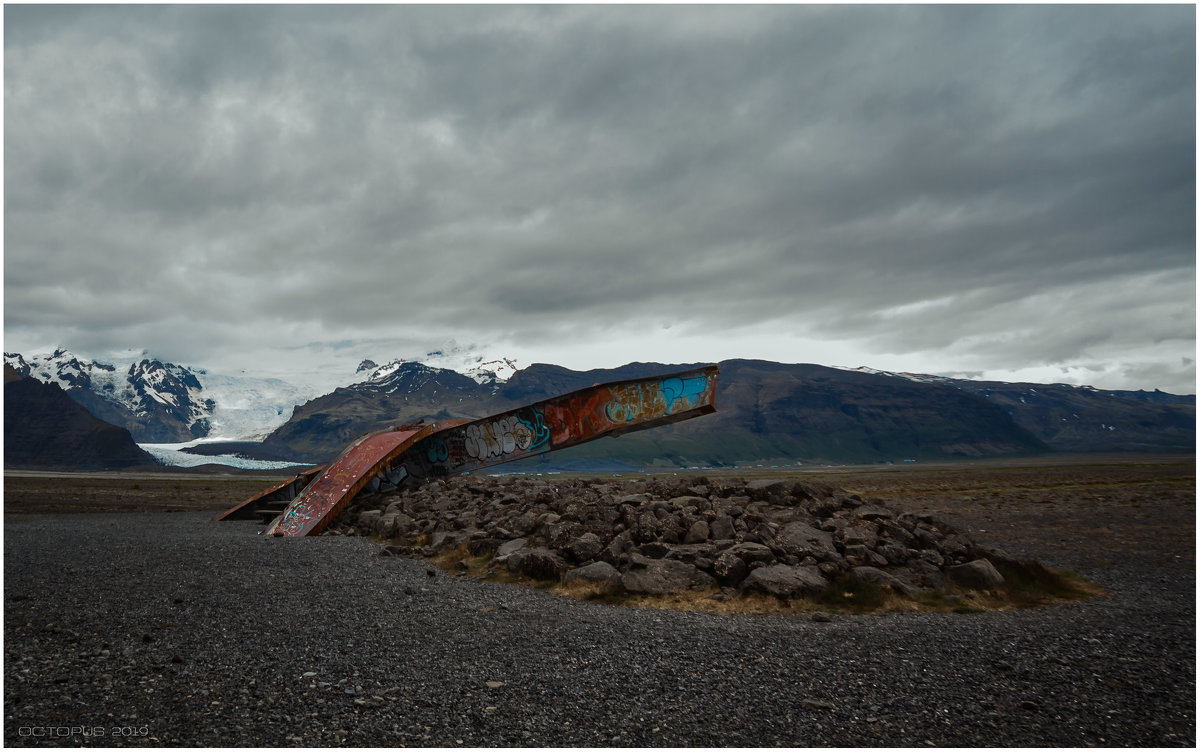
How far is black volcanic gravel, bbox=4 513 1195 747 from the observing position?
257 inches

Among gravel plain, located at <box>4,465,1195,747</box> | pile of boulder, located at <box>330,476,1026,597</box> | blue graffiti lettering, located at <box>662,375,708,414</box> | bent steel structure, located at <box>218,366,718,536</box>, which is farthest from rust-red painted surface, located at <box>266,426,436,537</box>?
blue graffiti lettering, located at <box>662,375,708,414</box>

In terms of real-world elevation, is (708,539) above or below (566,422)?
below

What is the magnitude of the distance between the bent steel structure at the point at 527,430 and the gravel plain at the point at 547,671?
14.7m

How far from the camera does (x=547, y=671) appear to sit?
7.95 metres

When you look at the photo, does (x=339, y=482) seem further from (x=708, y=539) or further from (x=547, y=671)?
(x=547, y=671)

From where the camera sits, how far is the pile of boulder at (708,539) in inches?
479

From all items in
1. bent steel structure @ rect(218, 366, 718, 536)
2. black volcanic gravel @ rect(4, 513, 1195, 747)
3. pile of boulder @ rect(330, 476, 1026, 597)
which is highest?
bent steel structure @ rect(218, 366, 718, 536)

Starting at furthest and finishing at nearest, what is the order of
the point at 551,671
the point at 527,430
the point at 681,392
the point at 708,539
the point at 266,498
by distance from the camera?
the point at 527,430 < the point at 681,392 < the point at 266,498 < the point at 708,539 < the point at 551,671

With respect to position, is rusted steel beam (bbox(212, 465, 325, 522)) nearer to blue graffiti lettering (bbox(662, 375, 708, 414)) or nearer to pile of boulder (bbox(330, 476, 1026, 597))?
pile of boulder (bbox(330, 476, 1026, 597))

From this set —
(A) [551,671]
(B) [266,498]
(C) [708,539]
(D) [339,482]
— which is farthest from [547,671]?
(B) [266,498]

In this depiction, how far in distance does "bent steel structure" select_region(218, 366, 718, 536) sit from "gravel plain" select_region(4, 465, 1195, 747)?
14749mm

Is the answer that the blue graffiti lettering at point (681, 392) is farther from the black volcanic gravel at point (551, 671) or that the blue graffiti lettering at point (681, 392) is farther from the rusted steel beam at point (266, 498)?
the black volcanic gravel at point (551, 671)

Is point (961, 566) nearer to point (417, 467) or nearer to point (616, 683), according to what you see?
point (616, 683)

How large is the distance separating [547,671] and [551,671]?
48mm
